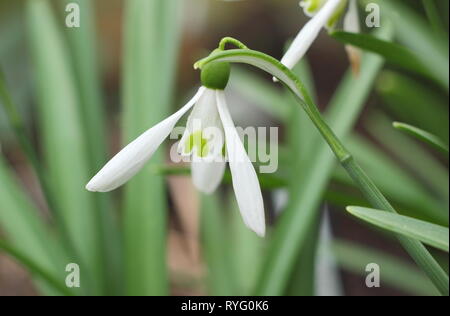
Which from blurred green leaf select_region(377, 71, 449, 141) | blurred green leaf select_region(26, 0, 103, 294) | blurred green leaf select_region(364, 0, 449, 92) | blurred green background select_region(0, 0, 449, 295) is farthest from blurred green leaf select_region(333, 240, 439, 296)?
blurred green leaf select_region(26, 0, 103, 294)

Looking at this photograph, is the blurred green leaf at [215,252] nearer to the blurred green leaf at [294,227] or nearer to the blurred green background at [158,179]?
the blurred green background at [158,179]

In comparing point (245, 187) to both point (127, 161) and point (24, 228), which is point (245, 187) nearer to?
point (127, 161)

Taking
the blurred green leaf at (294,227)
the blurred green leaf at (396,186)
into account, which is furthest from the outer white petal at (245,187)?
the blurred green leaf at (396,186)

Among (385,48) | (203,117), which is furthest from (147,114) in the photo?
(203,117)

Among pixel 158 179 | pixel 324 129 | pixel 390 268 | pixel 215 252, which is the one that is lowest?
pixel 390 268

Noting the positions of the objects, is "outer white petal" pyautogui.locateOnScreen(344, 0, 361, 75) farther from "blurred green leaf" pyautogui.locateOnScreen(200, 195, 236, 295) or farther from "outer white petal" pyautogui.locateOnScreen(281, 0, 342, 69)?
"blurred green leaf" pyautogui.locateOnScreen(200, 195, 236, 295)
